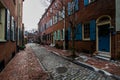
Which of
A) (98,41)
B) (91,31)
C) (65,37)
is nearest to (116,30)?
(98,41)

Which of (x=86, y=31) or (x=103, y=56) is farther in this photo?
(x=86, y=31)

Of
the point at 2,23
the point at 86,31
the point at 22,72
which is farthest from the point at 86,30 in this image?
the point at 22,72

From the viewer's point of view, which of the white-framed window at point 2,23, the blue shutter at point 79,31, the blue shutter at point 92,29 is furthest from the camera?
the blue shutter at point 79,31

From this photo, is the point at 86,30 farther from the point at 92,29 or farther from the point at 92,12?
the point at 92,12

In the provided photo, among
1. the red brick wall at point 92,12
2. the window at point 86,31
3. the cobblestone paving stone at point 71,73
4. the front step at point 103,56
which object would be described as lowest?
the cobblestone paving stone at point 71,73

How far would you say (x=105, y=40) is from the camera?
10.2 m

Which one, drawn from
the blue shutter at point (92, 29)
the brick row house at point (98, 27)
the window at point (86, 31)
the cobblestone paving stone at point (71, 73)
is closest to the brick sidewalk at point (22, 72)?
the cobblestone paving stone at point (71, 73)

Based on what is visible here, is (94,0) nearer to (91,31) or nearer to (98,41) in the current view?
(91,31)

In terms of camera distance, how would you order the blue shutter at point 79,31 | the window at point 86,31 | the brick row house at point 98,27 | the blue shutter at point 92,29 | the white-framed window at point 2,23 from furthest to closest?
the blue shutter at point 79,31
the window at point 86,31
the blue shutter at point 92,29
the brick row house at point 98,27
the white-framed window at point 2,23

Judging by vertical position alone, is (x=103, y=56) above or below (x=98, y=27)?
below

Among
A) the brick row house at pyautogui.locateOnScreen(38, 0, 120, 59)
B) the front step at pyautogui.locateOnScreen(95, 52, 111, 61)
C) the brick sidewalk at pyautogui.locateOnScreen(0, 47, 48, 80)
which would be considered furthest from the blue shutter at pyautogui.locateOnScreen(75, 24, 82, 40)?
the brick sidewalk at pyautogui.locateOnScreen(0, 47, 48, 80)

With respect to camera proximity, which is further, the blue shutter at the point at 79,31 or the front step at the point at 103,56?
the blue shutter at the point at 79,31

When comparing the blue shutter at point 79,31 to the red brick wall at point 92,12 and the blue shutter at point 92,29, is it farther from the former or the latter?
the blue shutter at point 92,29

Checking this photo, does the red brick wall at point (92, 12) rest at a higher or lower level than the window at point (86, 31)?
higher
